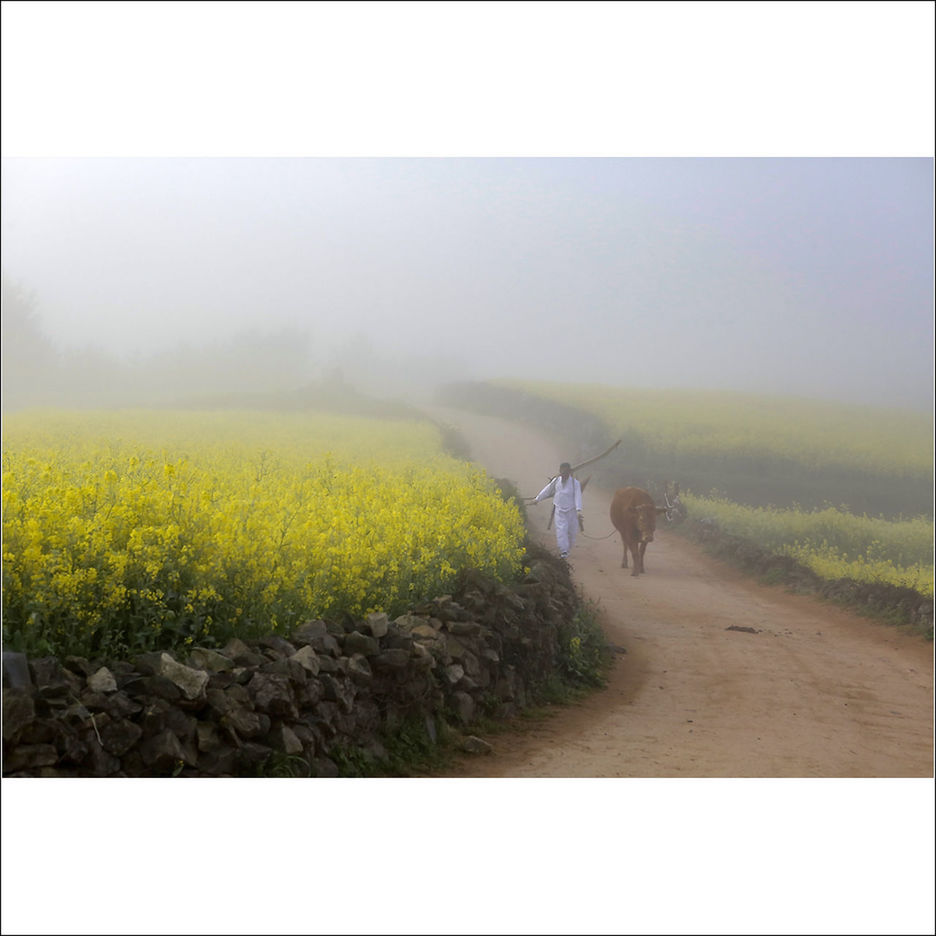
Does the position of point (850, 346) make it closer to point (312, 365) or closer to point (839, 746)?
point (839, 746)

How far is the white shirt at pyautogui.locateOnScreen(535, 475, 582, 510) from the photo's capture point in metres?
6.18

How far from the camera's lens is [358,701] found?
4902 mm

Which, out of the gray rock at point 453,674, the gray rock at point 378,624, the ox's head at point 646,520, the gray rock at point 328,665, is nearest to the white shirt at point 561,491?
the ox's head at point 646,520

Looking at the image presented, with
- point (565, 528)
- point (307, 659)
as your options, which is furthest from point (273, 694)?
point (565, 528)

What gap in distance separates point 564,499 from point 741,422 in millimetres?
1323

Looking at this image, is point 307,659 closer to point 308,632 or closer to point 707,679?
point 308,632

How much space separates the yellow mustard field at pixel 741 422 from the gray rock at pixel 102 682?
3.08 metres

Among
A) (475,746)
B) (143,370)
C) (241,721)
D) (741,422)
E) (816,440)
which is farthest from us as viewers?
(816,440)

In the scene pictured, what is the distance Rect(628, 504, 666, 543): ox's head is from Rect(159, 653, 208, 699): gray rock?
2.97 m

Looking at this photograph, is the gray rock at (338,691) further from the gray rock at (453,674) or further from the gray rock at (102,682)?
the gray rock at (102,682)

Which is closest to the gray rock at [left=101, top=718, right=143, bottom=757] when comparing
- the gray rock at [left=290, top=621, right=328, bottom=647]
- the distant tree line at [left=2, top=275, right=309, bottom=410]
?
the gray rock at [left=290, top=621, right=328, bottom=647]

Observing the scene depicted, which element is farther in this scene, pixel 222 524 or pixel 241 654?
pixel 222 524

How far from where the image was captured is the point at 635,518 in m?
6.28

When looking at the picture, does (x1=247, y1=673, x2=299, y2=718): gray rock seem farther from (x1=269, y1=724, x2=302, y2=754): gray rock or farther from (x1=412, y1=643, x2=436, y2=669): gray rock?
(x1=412, y1=643, x2=436, y2=669): gray rock
